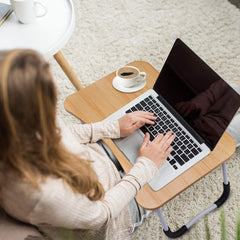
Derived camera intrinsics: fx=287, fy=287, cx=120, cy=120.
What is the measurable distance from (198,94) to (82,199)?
508 mm

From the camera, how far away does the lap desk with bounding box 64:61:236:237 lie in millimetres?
881

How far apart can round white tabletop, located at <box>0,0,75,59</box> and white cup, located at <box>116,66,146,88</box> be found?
0.31m

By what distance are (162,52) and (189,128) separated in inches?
44.3

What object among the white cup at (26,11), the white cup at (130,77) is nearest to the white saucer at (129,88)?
the white cup at (130,77)

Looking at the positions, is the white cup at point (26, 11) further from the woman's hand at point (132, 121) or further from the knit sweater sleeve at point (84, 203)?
the knit sweater sleeve at point (84, 203)

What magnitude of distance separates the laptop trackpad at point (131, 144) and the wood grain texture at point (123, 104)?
0.02 m

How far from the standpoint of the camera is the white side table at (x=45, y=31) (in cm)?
118

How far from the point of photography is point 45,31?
124 centimetres

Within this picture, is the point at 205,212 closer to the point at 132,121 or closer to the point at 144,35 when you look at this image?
the point at 132,121

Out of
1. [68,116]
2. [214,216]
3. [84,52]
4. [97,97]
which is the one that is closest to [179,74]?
[97,97]

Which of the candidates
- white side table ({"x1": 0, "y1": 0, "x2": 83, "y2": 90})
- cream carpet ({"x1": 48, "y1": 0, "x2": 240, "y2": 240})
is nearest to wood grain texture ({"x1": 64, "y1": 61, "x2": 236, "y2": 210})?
white side table ({"x1": 0, "y1": 0, "x2": 83, "y2": 90})

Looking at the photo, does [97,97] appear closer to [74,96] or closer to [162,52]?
[74,96]

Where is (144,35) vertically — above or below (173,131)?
below

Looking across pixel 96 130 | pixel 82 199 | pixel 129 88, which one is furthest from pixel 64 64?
pixel 82 199
